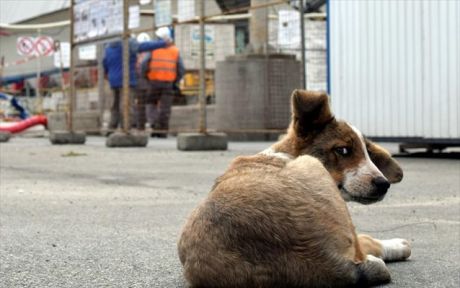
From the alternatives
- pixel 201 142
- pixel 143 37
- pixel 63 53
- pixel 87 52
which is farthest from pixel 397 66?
pixel 63 53

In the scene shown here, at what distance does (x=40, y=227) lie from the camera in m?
5.27

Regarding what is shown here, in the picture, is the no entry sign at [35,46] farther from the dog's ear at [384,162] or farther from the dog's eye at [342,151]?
the dog's eye at [342,151]

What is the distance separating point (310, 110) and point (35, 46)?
26.2 metres

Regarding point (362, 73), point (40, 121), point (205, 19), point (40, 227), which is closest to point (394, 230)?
point (40, 227)

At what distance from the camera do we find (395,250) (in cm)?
403

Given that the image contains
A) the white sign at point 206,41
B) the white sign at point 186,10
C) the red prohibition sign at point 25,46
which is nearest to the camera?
the white sign at point 186,10

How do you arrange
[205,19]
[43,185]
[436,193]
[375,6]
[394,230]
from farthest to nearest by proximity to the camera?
[205,19] < [375,6] < [43,185] < [436,193] < [394,230]

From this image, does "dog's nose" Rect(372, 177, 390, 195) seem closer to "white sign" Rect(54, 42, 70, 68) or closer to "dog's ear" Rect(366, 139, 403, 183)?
"dog's ear" Rect(366, 139, 403, 183)

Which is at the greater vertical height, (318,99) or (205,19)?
(205,19)

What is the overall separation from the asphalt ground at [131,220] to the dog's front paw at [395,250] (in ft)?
0.16

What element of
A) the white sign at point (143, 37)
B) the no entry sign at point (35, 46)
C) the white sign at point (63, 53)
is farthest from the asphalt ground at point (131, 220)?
the no entry sign at point (35, 46)

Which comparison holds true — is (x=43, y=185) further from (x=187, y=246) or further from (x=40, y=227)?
(x=187, y=246)

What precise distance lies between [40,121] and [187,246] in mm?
19232

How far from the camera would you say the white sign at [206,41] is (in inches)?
659
